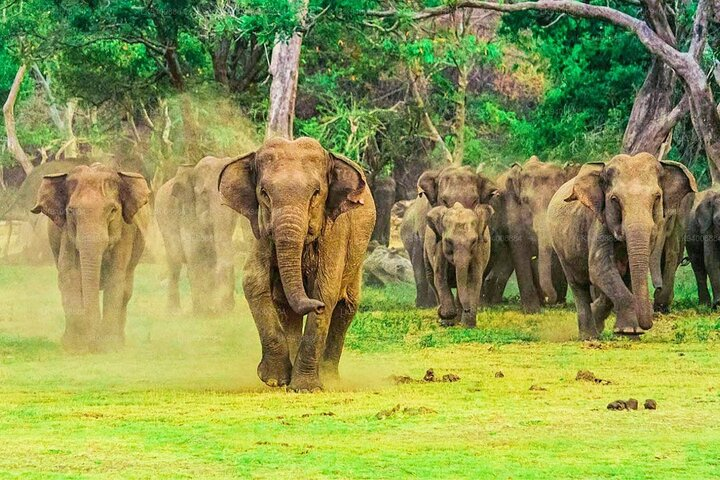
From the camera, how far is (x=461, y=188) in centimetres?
2231

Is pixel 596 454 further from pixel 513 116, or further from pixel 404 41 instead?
pixel 513 116

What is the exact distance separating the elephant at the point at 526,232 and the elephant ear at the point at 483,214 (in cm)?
101

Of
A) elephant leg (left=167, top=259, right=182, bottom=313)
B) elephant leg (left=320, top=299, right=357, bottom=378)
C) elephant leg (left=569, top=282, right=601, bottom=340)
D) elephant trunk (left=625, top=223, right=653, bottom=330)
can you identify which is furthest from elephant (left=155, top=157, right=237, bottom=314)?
elephant leg (left=320, top=299, right=357, bottom=378)

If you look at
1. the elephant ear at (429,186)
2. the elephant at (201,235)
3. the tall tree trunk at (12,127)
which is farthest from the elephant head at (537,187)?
the tall tree trunk at (12,127)

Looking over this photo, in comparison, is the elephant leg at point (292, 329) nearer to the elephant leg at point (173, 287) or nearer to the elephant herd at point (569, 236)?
the elephant herd at point (569, 236)

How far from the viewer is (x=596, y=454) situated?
31.6ft

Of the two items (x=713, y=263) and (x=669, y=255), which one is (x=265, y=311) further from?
(x=713, y=263)

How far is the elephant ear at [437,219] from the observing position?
864 inches

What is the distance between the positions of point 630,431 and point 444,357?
6236 millimetres

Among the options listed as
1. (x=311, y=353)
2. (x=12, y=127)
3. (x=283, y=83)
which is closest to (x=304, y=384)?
(x=311, y=353)

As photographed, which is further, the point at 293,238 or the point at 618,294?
the point at 618,294

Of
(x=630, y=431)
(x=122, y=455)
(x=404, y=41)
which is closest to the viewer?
(x=122, y=455)

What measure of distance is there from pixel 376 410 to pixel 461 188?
10.9 metres

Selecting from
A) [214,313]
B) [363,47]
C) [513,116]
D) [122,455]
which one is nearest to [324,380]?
[122,455]
